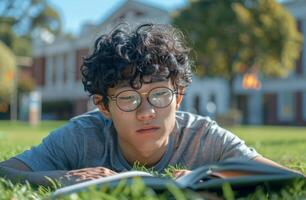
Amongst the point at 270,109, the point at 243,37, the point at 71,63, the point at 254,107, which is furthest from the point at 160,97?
the point at 71,63

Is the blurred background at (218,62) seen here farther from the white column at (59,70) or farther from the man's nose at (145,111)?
the man's nose at (145,111)

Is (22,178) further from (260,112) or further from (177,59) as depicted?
(260,112)

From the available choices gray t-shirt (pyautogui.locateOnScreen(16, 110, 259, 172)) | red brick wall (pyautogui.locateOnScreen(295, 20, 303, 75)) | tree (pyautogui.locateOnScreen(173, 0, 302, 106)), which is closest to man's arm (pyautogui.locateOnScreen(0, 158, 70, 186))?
gray t-shirt (pyautogui.locateOnScreen(16, 110, 259, 172))

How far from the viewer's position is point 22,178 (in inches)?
98.9

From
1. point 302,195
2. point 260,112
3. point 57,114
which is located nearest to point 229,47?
point 260,112

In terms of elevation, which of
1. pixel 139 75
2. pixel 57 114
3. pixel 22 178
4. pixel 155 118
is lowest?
pixel 57 114

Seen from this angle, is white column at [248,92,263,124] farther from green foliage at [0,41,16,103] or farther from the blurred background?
green foliage at [0,41,16,103]

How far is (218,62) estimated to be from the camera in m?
30.8

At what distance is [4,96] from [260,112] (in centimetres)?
1711

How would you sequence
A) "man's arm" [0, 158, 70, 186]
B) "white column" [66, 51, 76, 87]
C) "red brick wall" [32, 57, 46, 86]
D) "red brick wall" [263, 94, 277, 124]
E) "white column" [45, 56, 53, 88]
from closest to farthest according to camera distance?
"man's arm" [0, 158, 70, 186] → "red brick wall" [263, 94, 277, 124] → "white column" [66, 51, 76, 87] → "white column" [45, 56, 53, 88] → "red brick wall" [32, 57, 46, 86]

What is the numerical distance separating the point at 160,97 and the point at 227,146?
18.9 inches

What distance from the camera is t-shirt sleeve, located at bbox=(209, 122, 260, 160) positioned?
2871mm

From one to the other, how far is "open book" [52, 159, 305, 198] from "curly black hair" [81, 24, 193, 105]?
2.90 ft

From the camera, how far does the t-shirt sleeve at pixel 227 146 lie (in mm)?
2871
